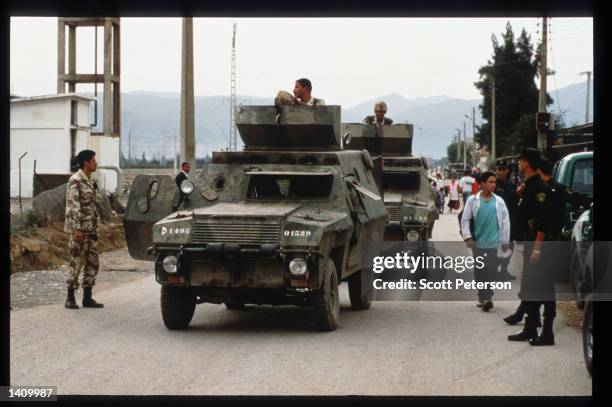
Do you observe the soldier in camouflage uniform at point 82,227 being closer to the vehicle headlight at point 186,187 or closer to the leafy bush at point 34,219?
the vehicle headlight at point 186,187

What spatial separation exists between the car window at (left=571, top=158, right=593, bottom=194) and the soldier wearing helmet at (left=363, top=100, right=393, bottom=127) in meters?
3.93

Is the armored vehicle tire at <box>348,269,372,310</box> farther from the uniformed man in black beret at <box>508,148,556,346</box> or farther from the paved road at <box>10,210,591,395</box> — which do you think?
the uniformed man in black beret at <box>508,148,556,346</box>

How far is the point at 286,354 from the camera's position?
936cm

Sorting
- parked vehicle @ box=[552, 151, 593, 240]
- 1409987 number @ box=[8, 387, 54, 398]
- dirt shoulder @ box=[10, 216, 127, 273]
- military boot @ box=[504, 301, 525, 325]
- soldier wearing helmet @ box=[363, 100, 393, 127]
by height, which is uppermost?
soldier wearing helmet @ box=[363, 100, 393, 127]

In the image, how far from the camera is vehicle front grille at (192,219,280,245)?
33.4 ft

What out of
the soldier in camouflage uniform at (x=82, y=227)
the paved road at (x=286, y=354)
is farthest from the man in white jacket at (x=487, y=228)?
the soldier in camouflage uniform at (x=82, y=227)

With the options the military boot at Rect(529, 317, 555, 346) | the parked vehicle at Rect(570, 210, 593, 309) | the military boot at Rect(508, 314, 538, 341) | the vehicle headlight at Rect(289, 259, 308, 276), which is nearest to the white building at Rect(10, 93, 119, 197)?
the parked vehicle at Rect(570, 210, 593, 309)

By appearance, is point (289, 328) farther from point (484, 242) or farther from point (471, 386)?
point (471, 386)

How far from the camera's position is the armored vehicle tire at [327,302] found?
34.3 ft

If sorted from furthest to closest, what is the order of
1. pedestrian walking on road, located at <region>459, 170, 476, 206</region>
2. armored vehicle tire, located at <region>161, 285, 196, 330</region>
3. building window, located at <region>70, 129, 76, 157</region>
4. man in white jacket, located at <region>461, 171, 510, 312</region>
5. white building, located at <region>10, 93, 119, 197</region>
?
building window, located at <region>70, 129, 76, 157</region> < white building, located at <region>10, 93, 119, 197</region> < pedestrian walking on road, located at <region>459, 170, 476, 206</region> < man in white jacket, located at <region>461, 171, 510, 312</region> < armored vehicle tire, located at <region>161, 285, 196, 330</region>

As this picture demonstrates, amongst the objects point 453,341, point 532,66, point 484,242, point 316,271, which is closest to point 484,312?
point 484,242

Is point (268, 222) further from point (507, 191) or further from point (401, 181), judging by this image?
point (507, 191)

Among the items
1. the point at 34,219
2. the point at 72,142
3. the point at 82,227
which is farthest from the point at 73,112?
the point at 82,227

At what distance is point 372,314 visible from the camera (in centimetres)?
1238
